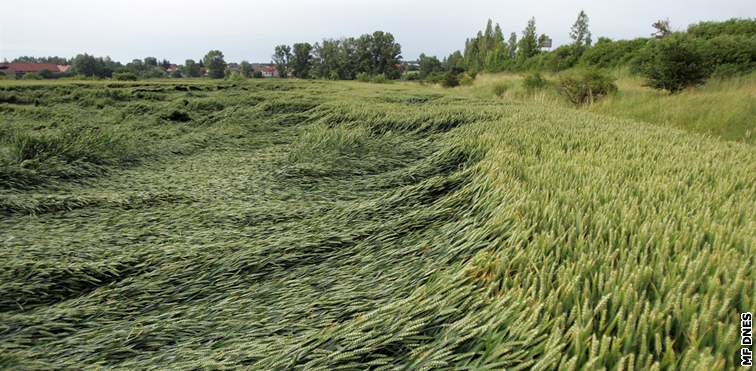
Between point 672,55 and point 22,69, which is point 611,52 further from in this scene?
point 22,69

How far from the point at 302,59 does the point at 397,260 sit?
76.8m

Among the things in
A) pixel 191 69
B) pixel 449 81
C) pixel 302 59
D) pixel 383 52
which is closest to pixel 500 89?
pixel 449 81

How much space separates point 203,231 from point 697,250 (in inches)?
95.9

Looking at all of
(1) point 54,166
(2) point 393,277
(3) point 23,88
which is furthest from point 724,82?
(3) point 23,88

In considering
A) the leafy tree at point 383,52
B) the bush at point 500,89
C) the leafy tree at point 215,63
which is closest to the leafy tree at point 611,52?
the bush at point 500,89

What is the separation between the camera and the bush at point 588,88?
39.9 ft

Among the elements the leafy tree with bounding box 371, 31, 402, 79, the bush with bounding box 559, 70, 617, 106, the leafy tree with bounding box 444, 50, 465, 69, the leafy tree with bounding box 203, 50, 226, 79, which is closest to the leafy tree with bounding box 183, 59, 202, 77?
the leafy tree with bounding box 203, 50, 226, 79

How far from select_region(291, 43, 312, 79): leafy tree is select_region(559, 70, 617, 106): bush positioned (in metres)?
64.4

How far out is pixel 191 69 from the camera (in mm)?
71125

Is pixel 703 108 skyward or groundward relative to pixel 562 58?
groundward

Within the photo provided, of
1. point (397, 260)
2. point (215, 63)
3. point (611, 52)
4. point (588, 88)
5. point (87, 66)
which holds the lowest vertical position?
point (397, 260)

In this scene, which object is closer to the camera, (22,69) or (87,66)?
(87,66)

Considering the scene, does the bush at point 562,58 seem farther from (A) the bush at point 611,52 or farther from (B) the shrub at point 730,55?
(B) the shrub at point 730,55

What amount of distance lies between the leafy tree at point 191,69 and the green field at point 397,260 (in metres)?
77.1
